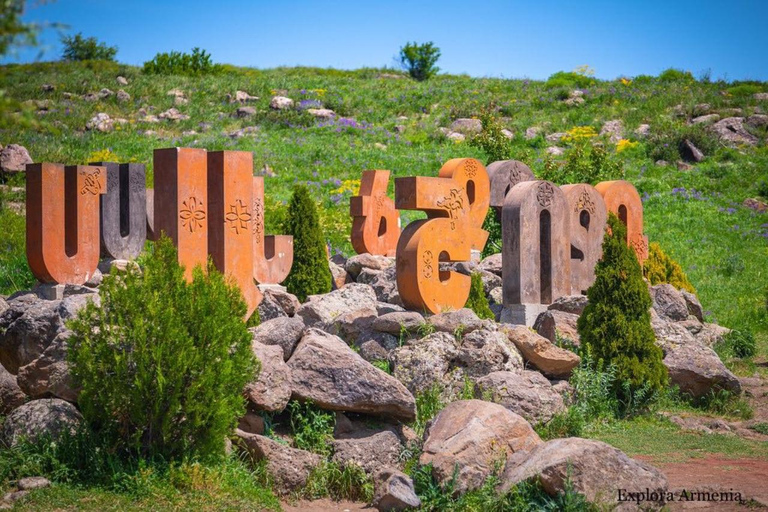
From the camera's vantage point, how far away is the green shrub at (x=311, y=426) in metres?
8.43

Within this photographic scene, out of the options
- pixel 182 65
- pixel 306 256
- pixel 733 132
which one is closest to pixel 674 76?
pixel 733 132

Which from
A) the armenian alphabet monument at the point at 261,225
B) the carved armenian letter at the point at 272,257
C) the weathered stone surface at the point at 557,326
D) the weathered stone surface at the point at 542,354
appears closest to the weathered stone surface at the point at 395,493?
the weathered stone surface at the point at 542,354

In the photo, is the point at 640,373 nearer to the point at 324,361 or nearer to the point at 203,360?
the point at 324,361

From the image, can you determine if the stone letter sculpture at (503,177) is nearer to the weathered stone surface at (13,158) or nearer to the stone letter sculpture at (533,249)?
the stone letter sculpture at (533,249)

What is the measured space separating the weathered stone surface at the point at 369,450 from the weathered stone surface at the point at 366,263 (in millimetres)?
7952

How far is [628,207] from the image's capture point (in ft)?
52.0

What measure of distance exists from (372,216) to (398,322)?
7.43 metres

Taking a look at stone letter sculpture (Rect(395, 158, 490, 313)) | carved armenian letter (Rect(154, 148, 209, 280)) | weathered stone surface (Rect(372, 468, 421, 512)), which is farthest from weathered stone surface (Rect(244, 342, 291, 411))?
stone letter sculpture (Rect(395, 158, 490, 313))

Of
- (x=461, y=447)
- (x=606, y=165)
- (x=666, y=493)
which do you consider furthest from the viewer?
(x=606, y=165)

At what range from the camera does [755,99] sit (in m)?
38.4

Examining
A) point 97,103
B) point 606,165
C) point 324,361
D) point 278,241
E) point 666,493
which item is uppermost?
point 97,103

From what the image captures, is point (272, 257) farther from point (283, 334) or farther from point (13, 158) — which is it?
point (13, 158)

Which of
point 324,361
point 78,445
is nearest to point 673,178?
point 324,361

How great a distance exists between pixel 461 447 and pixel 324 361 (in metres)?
1.63
